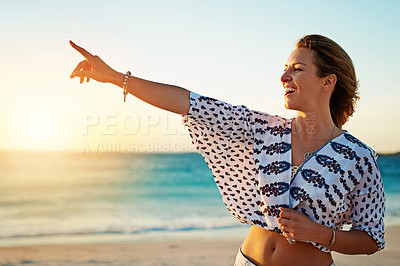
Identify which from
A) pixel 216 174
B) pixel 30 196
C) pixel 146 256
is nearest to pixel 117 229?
pixel 146 256

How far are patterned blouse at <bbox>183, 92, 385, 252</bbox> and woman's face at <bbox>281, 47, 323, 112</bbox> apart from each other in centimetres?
14

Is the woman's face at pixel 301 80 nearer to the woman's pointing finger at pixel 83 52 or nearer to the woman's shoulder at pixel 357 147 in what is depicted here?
the woman's shoulder at pixel 357 147

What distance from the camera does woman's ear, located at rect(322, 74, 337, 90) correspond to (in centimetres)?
221

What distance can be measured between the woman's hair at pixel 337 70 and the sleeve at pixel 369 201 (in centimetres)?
33

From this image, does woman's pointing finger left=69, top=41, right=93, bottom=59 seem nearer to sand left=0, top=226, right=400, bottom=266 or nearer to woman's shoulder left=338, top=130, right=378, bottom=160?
woman's shoulder left=338, top=130, right=378, bottom=160

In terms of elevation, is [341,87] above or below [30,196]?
above

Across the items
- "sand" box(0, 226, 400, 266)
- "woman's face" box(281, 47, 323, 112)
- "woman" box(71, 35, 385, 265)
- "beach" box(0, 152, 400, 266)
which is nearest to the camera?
"woman" box(71, 35, 385, 265)

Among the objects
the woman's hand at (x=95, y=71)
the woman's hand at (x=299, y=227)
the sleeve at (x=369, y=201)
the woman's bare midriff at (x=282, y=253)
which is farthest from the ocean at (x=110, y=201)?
the woman's hand at (x=95, y=71)

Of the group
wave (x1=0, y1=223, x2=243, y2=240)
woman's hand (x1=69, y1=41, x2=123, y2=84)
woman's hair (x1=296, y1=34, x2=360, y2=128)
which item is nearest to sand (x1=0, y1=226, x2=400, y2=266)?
wave (x1=0, y1=223, x2=243, y2=240)

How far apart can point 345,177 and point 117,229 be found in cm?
739

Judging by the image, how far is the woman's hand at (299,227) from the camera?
78.0 inches

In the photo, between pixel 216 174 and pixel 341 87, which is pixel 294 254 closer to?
pixel 216 174

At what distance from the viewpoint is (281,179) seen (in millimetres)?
2102

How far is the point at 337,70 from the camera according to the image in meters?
2.23
